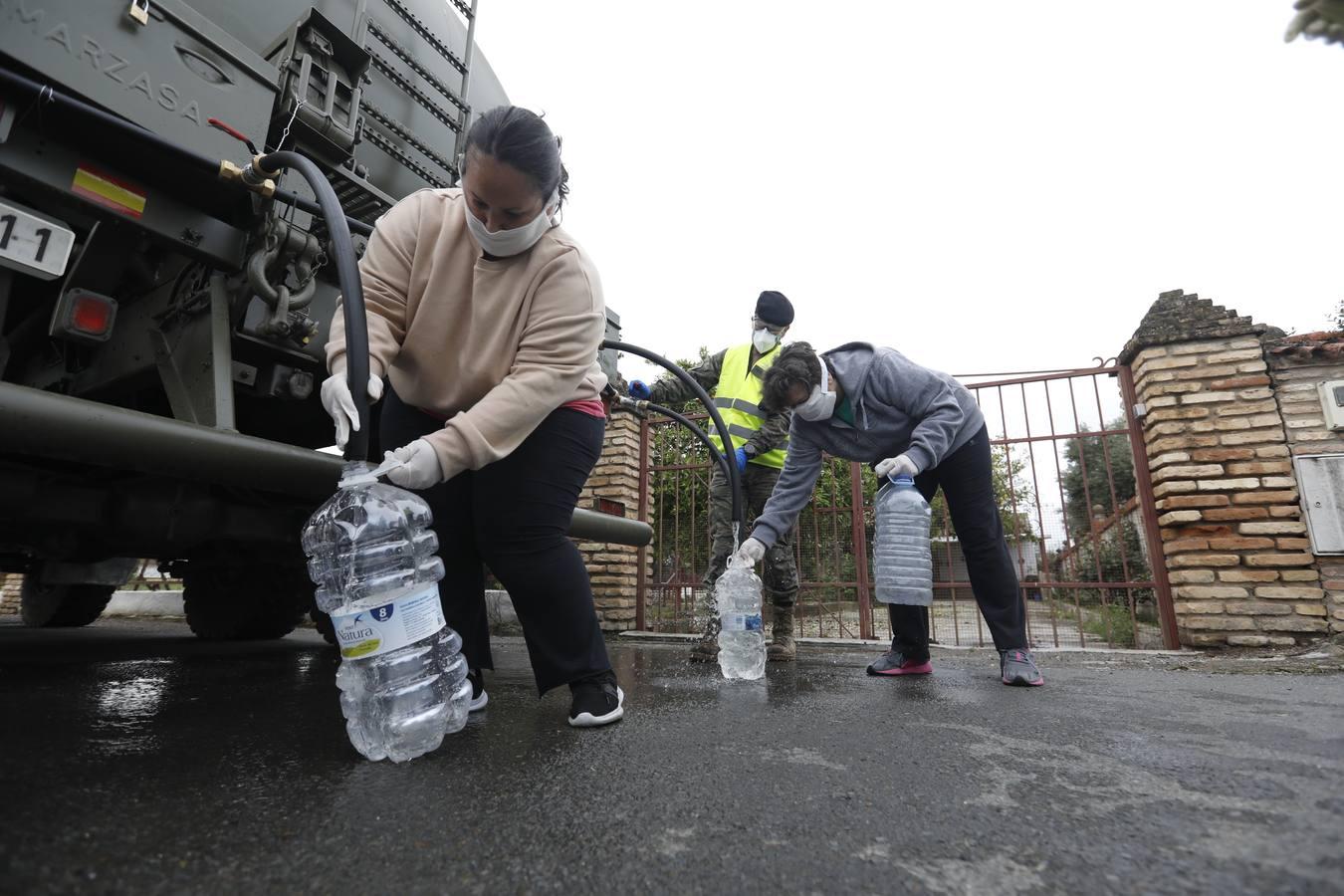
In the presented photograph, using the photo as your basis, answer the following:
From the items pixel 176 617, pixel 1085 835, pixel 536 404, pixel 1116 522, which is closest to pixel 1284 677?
pixel 1116 522

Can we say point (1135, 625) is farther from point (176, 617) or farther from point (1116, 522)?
point (176, 617)

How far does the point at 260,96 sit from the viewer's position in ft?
6.73

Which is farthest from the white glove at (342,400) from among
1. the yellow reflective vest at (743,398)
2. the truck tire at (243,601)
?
the truck tire at (243,601)

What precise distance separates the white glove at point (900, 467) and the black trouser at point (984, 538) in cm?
33

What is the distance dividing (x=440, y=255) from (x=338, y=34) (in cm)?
118

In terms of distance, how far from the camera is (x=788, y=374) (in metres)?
2.80

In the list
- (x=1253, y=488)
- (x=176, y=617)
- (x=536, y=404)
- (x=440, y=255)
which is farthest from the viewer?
(x=176, y=617)

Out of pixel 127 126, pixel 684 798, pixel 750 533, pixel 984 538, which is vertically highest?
pixel 127 126

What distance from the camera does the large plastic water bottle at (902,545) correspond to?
2.77 meters

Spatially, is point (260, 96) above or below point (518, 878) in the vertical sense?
above

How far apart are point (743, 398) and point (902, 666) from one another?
1.68m

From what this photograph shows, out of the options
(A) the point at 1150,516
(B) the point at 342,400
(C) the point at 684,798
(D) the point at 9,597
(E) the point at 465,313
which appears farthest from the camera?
(D) the point at 9,597

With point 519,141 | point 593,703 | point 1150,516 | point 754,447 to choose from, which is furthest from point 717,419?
point 1150,516

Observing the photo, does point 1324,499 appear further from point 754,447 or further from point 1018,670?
point 754,447
